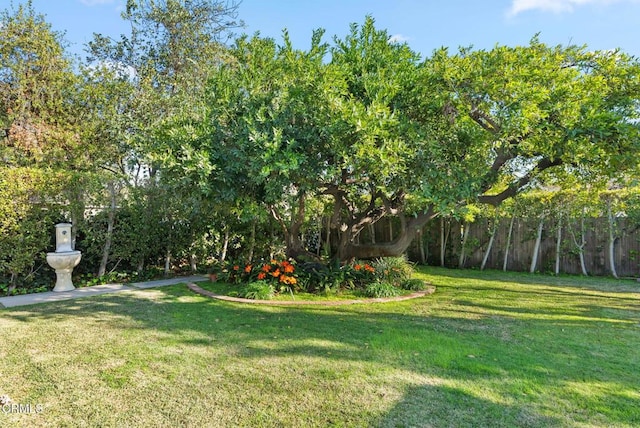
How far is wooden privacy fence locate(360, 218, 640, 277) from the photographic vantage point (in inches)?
344

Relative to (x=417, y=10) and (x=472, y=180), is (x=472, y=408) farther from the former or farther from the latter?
(x=417, y=10)

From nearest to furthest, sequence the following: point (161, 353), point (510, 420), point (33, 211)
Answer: point (510, 420), point (161, 353), point (33, 211)

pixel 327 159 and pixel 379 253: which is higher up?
pixel 327 159

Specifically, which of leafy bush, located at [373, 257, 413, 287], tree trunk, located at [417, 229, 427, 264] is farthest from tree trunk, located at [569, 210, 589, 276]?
leafy bush, located at [373, 257, 413, 287]

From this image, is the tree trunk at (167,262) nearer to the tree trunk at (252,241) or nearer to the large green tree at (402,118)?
the tree trunk at (252,241)

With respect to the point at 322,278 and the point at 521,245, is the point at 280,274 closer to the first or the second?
the point at 322,278

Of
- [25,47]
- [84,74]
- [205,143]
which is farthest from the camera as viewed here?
[84,74]

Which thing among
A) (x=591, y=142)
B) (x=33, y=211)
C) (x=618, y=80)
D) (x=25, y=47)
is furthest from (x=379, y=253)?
(x=25, y=47)

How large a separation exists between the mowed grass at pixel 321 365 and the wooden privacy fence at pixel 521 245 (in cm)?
377

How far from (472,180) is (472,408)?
11.8 feet

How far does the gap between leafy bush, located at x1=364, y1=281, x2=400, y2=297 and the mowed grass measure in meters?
0.68

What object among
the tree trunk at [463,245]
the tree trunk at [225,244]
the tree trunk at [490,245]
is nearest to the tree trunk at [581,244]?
the tree trunk at [490,245]

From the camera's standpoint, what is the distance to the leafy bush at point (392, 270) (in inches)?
287

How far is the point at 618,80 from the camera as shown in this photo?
5.51m
